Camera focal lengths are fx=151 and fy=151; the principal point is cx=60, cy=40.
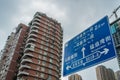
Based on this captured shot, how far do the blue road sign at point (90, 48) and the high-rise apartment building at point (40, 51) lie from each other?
32.4m

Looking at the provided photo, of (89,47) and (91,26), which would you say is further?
(91,26)

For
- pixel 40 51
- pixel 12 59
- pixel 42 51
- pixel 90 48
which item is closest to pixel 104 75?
pixel 42 51

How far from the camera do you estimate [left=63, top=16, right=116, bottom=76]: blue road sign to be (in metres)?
7.90

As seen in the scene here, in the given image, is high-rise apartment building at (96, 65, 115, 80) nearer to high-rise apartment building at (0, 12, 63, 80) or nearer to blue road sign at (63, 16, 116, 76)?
high-rise apartment building at (0, 12, 63, 80)

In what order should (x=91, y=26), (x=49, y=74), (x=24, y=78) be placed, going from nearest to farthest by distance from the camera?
(x=91, y=26) → (x=24, y=78) → (x=49, y=74)

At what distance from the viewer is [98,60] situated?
26.1 feet

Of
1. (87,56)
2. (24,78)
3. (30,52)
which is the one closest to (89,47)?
(87,56)

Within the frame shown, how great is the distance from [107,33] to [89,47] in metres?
1.35

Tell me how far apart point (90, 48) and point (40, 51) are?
38565 millimetres

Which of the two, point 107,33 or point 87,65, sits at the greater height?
point 107,33

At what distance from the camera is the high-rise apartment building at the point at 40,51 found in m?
42.1

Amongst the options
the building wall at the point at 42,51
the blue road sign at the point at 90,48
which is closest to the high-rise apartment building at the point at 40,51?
the building wall at the point at 42,51

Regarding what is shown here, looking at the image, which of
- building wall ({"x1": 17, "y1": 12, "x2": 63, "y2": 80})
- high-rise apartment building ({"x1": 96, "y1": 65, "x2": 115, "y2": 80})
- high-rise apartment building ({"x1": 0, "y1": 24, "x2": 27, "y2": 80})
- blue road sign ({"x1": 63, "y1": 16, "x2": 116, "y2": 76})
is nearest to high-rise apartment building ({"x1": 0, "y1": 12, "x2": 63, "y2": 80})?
building wall ({"x1": 17, "y1": 12, "x2": 63, "y2": 80})

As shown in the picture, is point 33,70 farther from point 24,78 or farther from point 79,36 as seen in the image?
point 79,36
